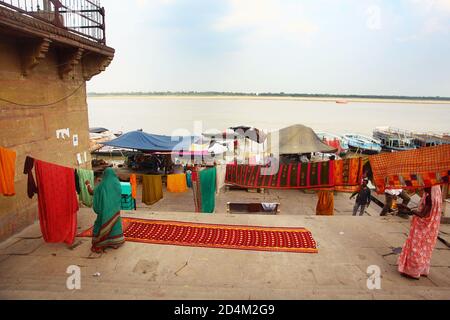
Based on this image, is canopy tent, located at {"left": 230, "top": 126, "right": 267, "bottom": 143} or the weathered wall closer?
the weathered wall

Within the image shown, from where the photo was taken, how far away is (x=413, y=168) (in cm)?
523

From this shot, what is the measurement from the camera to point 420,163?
5156mm

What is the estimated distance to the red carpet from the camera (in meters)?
5.73

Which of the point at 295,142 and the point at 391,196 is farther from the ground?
the point at 295,142

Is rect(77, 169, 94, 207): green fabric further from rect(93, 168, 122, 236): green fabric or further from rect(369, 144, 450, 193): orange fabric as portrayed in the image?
rect(369, 144, 450, 193): orange fabric

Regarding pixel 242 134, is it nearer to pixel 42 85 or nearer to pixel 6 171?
pixel 42 85

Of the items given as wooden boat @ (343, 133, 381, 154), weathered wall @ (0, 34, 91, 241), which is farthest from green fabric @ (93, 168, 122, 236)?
wooden boat @ (343, 133, 381, 154)

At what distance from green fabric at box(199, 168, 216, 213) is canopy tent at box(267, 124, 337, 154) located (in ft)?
17.9

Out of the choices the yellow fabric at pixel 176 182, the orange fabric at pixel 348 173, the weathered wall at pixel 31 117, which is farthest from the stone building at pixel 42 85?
the orange fabric at pixel 348 173

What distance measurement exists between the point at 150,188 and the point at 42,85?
437 centimetres

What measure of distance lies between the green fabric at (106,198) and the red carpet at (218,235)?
917mm

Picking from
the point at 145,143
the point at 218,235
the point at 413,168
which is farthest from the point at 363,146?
the point at 218,235
